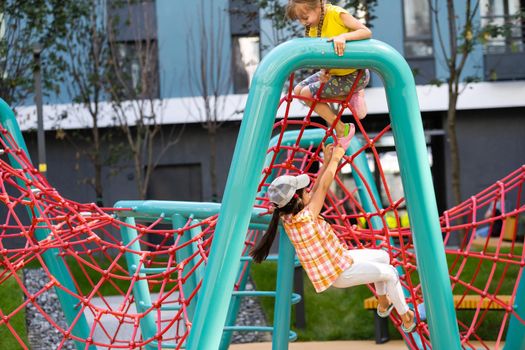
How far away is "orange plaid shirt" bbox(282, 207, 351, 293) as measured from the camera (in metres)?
4.46

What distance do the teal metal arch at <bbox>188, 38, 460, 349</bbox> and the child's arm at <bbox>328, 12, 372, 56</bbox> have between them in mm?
24

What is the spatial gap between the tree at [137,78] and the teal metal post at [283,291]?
11.9m

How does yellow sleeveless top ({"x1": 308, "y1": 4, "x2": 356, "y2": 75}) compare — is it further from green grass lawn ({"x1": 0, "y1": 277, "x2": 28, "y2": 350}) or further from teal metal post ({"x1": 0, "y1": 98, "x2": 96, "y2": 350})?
green grass lawn ({"x1": 0, "y1": 277, "x2": 28, "y2": 350})

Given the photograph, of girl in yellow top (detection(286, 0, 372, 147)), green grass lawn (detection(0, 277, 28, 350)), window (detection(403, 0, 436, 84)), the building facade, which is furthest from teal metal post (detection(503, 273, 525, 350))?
window (detection(403, 0, 436, 84))

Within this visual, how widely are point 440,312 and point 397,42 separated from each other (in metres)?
18.0

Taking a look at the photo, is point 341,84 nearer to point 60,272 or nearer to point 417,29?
point 60,272

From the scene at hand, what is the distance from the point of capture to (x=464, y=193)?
21.5 meters

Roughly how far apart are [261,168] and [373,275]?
107cm

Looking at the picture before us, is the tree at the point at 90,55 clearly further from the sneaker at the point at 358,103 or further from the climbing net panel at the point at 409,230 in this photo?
the sneaker at the point at 358,103

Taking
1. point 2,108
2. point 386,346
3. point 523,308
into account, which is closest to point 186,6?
point 386,346

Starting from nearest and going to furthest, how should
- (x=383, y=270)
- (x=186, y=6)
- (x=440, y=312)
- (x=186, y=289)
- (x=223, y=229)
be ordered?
1. (x=223, y=229)
2. (x=440, y=312)
3. (x=383, y=270)
4. (x=186, y=289)
5. (x=186, y=6)

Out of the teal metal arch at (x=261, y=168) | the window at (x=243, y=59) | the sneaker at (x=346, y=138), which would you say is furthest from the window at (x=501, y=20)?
the teal metal arch at (x=261, y=168)

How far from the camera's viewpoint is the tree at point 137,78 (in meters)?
18.0

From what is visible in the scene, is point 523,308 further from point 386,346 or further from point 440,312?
point 386,346
